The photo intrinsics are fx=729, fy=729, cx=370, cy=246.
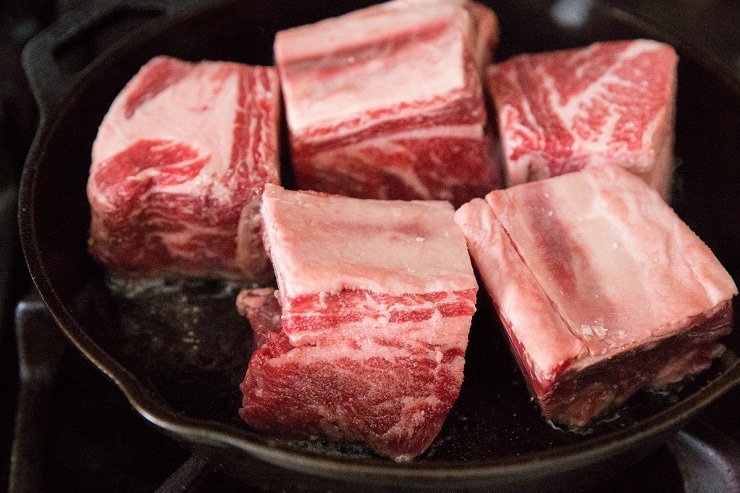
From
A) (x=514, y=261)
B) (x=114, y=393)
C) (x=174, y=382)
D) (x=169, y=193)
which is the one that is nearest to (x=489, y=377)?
(x=514, y=261)

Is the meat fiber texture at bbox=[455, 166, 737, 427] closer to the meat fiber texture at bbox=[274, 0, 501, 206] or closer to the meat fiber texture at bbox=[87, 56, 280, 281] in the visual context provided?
the meat fiber texture at bbox=[274, 0, 501, 206]

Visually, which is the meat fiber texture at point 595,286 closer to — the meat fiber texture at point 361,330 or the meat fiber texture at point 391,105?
the meat fiber texture at point 361,330

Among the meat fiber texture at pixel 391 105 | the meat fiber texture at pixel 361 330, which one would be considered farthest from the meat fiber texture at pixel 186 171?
the meat fiber texture at pixel 361 330

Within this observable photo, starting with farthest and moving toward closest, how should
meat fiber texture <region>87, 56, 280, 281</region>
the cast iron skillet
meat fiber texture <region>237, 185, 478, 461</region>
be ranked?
1. meat fiber texture <region>87, 56, 280, 281</region>
2. meat fiber texture <region>237, 185, 478, 461</region>
3. the cast iron skillet

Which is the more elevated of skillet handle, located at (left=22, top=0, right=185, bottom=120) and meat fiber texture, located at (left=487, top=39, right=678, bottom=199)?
skillet handle, located at (left=22, top=0, right=185, bottom=120)

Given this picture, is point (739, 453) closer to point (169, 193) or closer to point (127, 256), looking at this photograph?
point (169, 193)

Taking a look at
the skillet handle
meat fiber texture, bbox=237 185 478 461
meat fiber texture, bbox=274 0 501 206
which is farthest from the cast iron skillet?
meat fiber texture, bbox=274 0 501 206
